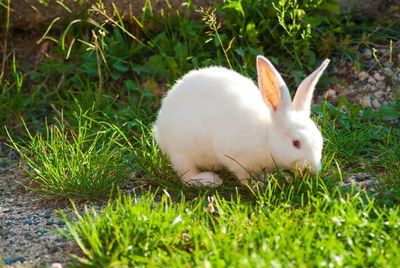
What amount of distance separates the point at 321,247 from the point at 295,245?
0.11 metres

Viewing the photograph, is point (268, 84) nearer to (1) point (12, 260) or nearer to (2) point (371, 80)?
(1) point (12, 260)

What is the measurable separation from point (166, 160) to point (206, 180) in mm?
401

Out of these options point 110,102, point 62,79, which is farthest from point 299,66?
point 62,79

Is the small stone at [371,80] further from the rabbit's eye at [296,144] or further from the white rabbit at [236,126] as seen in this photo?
the rabbit's eye at [296,144]

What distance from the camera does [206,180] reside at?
410 cm

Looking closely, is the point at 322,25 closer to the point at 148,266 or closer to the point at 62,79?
the point at 62,79

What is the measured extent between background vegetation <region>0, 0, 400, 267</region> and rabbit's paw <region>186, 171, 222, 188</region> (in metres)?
0.05

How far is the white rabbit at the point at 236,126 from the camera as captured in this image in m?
3.79

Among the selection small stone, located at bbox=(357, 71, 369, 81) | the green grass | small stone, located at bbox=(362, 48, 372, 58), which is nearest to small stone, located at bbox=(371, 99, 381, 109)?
small stone, located at bbox=(357, 71, 369, 81)

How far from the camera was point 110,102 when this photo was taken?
553 centimetres

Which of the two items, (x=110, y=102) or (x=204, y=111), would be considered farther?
(x=110, y=102)

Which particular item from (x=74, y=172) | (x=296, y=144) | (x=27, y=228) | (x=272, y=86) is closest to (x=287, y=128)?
(x=296, y=144)

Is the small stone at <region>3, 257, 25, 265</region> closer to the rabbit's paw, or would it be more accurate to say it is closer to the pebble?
the rabbit's paw

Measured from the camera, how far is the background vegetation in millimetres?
3109
